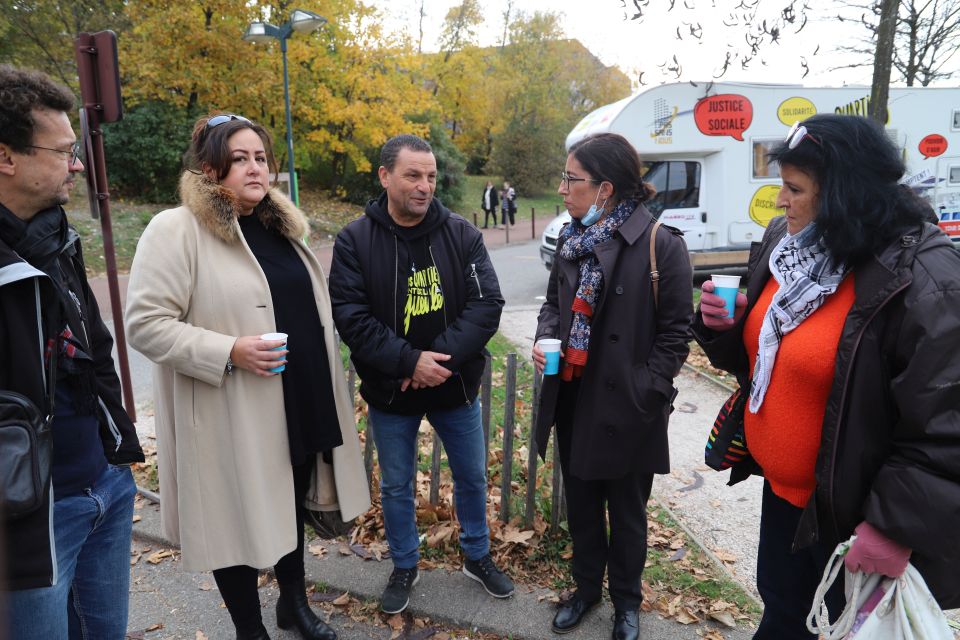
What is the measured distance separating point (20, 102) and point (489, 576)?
264cm

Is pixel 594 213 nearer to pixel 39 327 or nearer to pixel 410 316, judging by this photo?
pixel 410 316

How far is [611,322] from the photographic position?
8.20 ft

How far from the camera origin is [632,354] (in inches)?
98.2

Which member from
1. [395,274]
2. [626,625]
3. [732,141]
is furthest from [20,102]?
[732,141]

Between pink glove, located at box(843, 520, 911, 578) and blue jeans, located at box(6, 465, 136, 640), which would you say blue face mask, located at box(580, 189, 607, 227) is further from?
blue jeans, located at box(6, 465, 136, 640)

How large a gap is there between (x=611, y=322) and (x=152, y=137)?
19.1m

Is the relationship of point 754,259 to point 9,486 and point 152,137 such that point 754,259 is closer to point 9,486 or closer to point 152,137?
point 9,486

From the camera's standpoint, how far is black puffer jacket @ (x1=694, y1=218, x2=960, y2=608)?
61.3 inches

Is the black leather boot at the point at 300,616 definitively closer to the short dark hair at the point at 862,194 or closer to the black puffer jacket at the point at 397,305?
the black puffer jacket at the point at 397,305

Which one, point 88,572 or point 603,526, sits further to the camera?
point 603,526

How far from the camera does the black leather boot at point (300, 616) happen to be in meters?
2.80

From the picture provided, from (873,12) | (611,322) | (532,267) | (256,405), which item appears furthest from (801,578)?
(532,267)

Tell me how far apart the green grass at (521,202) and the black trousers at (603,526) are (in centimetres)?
2259

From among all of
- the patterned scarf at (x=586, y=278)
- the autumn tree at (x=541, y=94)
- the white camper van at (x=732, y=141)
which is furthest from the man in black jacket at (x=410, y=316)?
the autumn tree at (x=541, y=94)
